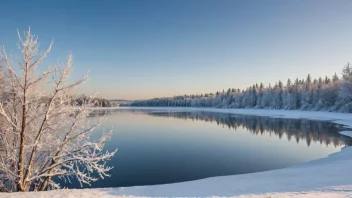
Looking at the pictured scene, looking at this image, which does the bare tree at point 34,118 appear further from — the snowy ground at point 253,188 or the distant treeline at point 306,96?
the distant treeline at point 306,96


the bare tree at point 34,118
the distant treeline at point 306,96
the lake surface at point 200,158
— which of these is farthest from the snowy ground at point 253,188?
the distant treeline at point 306,96

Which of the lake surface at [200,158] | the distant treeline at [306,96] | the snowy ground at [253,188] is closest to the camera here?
the snowy ground at [253,188]

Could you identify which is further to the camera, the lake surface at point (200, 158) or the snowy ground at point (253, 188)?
the lake surface at point (200, 158)

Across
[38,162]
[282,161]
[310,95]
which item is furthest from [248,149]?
[310,95]

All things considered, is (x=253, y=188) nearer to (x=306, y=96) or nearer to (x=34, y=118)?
(x=34, y=118)

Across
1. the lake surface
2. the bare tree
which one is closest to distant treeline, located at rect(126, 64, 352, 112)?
the lake surface

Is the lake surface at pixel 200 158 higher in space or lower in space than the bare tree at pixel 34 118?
lower

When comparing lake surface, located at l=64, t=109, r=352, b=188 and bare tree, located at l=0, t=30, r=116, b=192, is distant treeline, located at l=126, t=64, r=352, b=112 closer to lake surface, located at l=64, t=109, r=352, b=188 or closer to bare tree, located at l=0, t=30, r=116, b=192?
lake surface, located at l=64, t=109, r=352, b=188

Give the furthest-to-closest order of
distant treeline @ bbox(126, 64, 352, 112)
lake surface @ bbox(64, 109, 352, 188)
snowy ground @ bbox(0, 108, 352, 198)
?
distant treeline @ bbox(126, 64, 352, 112), lake surface @ bbox(64, 109, 352, 188), snowy ground @ bbox(0, 108, 352, 198)

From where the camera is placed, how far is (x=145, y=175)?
49.9 ft

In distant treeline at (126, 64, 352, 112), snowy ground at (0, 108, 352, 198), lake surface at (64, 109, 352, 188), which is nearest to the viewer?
snowy ground at (0, 108, 352, 198)

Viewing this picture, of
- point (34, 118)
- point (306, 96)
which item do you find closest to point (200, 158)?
point (34, 118)

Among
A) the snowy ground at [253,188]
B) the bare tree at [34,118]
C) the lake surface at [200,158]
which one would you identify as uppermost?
the bare tree at [34,118]

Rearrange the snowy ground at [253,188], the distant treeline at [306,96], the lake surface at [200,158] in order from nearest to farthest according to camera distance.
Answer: the snowy ground at [253,188] < the lake surface at [200,158] < the distant treeline at [306,96]
